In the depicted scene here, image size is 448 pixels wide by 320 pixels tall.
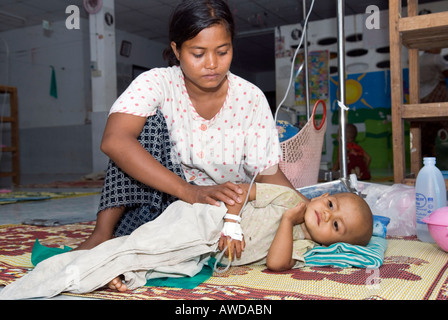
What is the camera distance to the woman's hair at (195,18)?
119 cm

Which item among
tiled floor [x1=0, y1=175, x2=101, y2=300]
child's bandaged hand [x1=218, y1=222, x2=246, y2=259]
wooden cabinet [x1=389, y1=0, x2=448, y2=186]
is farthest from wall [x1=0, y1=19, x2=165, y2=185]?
child's bandaged hand [x1=218, y1=222, x2=246, y2=259]

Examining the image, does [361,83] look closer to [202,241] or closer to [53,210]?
[53,210]

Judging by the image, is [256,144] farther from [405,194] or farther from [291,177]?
[405,194]

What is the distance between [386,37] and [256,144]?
5428 millimetres

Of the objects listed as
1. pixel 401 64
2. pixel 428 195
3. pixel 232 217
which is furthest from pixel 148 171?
pixel 401 64

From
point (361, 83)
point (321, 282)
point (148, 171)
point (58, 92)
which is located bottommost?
point (321, 282)

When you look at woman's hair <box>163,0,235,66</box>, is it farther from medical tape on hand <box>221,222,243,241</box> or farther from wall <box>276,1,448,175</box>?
wall <box>276,1,448,175</box>

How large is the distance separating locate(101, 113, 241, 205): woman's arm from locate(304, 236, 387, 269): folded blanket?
27 centimetres

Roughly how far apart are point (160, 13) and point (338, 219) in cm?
575

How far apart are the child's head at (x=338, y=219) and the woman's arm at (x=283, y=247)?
0.27 feet

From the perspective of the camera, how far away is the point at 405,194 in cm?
170

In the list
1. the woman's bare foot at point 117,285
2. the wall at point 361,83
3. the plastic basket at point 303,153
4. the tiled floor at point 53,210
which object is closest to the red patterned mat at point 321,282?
the woman's bare foot at point 117,285

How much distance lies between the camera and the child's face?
1148mm

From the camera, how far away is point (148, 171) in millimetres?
1117
